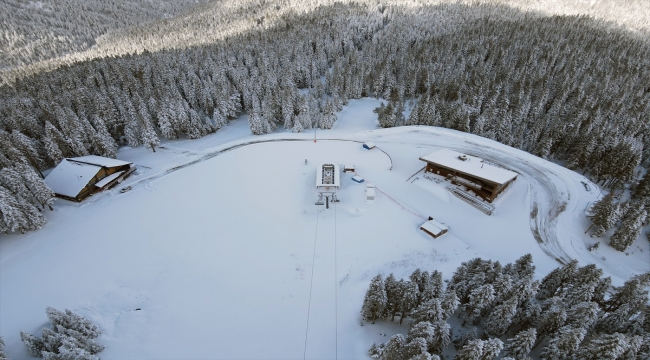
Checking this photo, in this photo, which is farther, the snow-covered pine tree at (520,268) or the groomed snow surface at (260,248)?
the snow-covered pine tree at (520,268)

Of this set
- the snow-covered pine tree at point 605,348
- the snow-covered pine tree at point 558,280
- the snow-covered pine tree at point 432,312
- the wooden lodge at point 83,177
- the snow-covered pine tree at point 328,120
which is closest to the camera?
the snow-covered pine tree at point 605,348

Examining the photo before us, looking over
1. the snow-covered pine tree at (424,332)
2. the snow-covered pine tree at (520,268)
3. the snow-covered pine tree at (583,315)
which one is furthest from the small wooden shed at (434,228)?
the snow-covered pine tree at (424,332)

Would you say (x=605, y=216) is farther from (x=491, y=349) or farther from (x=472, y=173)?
(x=491, y=349)

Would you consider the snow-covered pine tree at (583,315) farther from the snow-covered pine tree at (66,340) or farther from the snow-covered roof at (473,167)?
the snow-covered pine tree at (66,340)

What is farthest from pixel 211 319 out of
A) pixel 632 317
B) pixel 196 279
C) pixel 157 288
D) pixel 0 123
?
pixel 0 123

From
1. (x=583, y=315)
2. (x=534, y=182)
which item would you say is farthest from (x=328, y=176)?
(x=534, y=182)

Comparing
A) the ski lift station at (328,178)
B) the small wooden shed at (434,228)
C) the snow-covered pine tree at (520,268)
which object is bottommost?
the small wooden shed at (434,228)
